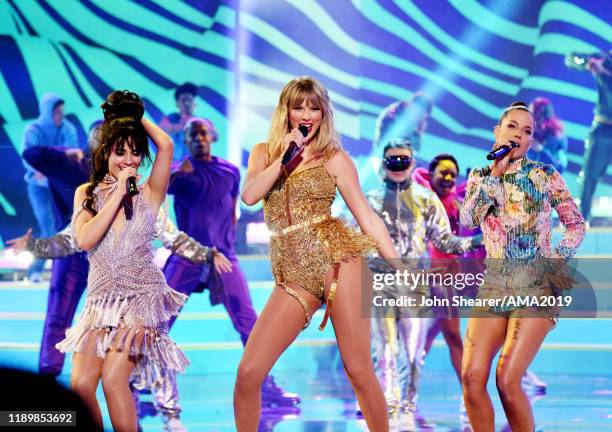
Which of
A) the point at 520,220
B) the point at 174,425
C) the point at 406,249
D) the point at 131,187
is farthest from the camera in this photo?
the point at 406,249

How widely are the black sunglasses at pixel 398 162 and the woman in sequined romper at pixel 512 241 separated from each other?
6.35 ft

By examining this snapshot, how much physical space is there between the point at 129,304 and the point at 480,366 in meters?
1.48

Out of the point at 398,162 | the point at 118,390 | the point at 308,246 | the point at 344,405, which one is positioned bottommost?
the point at 118,390

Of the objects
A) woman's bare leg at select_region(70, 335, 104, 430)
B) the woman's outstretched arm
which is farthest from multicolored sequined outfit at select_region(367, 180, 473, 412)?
woman's bare leg at select_region(70, 335, 104, 430)

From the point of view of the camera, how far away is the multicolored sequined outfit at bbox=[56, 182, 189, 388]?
393 centimetres

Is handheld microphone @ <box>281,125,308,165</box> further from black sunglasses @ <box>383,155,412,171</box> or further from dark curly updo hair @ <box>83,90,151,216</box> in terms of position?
black sunglasses @ <box>383,155,412,171</box>

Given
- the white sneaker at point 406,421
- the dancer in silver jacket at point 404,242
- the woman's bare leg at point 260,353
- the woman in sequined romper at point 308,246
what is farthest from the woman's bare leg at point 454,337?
the woman's bare leg at point 260,353

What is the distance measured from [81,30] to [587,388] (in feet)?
22.5

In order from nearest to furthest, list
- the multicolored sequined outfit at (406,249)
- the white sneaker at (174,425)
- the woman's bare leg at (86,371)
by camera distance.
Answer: the woman's bare leg at (86,371) < the white sneaker at (174,425) < the multicolored sequined outfit at (406,249)

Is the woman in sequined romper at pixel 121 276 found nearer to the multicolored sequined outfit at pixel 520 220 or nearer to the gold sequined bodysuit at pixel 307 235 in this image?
the gold sequined bodysuit at pixel 307 235

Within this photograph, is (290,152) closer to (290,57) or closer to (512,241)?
(512,241)

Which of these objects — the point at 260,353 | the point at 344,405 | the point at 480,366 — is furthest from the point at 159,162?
the point at 344,405

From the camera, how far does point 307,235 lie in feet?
13.4

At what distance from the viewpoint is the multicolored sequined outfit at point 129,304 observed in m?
3.93
